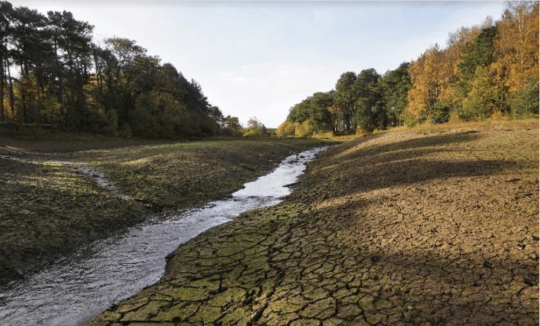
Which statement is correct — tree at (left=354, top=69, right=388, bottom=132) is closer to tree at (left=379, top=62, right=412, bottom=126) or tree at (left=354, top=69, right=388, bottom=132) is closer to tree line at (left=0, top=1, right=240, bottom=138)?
tree at (left=379, top=62, right=412, bottom=126)

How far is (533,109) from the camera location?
29.7 metres

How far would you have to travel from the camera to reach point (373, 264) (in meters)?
5.98

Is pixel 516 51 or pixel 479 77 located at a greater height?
pixel 516 51

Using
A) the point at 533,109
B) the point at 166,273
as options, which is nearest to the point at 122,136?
the point at 166,273

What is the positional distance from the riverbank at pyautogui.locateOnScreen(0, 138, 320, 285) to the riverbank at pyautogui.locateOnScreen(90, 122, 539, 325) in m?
3.91

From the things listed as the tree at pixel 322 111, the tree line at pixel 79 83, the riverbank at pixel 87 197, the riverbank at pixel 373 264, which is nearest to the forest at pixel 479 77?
the tree at pixel 322 111

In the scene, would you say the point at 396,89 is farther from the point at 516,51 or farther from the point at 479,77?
the point at 479,77

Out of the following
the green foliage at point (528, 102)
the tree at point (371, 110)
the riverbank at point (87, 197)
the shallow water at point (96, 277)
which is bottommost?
the shallow water at point (96, 277)

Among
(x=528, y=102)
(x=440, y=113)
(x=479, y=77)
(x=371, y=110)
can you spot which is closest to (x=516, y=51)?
(x=479, y=77)

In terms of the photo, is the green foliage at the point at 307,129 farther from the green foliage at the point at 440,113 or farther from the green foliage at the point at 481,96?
the green foliage at the point at 481,96

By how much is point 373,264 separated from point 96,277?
6.69 m

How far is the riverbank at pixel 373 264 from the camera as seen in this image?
14.9 feet

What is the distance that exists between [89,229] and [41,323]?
5.21m

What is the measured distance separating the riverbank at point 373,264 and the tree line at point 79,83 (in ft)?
154
